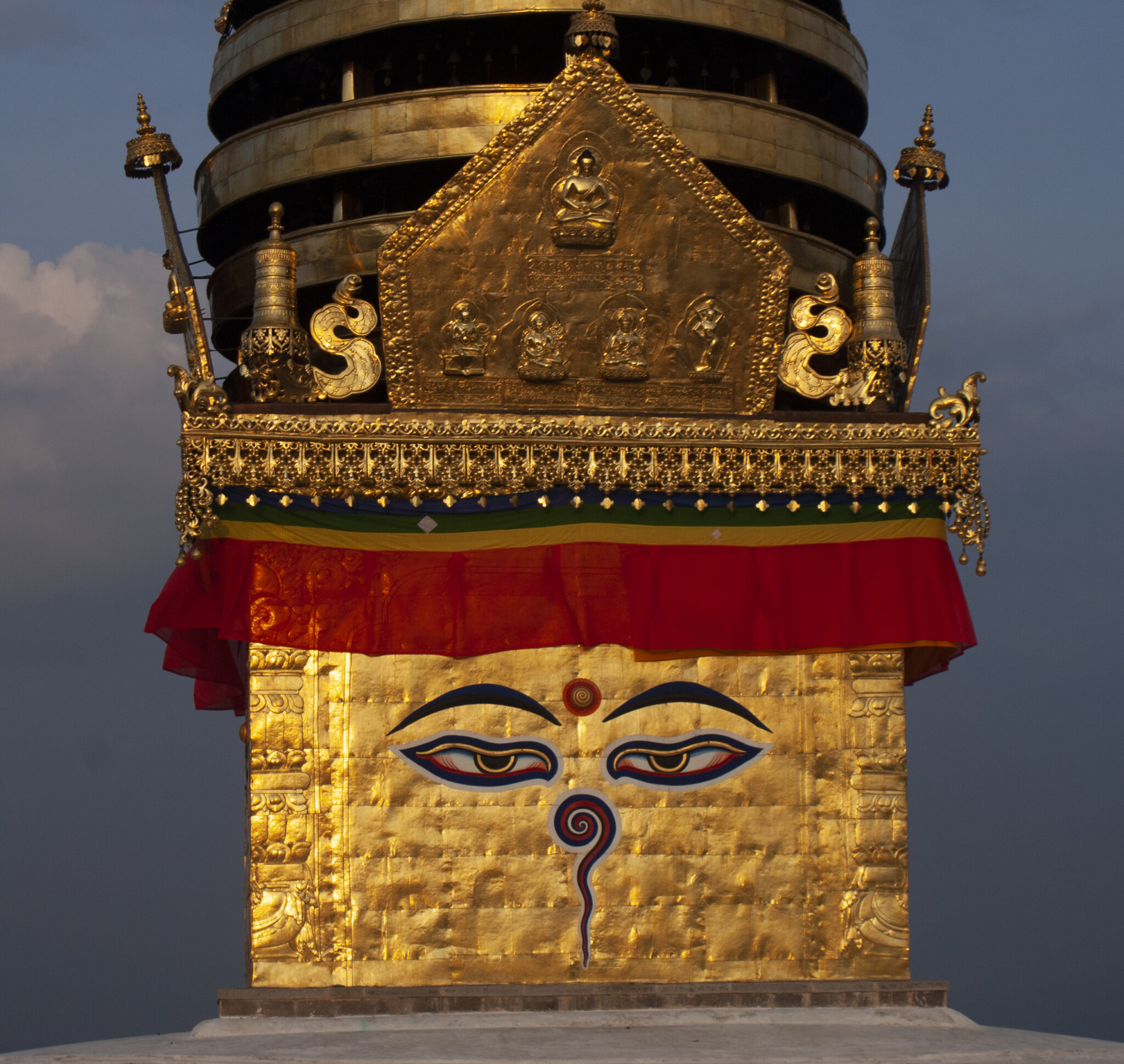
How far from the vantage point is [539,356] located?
1734 cm

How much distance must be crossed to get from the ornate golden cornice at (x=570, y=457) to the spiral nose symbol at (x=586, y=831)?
2882mm

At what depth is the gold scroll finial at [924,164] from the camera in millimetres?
20953

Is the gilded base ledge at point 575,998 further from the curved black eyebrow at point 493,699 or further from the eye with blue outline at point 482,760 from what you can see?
the curved black eyebrow at point 493,699

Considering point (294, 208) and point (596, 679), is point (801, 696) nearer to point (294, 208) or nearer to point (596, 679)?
point (596, 679)

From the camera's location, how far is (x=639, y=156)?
1756 centimetres

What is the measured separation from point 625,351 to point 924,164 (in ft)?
18.2

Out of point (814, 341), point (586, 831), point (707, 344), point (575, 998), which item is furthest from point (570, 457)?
point (575, 998)

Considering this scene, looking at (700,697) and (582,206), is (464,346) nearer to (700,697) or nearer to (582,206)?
(582,206)

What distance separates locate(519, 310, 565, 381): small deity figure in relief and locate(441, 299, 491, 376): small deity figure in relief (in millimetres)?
366

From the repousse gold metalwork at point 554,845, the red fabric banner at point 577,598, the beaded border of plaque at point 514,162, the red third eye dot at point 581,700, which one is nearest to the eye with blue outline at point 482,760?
the repousse gold metalwork at point 554,845

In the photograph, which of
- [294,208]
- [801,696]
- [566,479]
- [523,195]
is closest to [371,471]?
[566,479]

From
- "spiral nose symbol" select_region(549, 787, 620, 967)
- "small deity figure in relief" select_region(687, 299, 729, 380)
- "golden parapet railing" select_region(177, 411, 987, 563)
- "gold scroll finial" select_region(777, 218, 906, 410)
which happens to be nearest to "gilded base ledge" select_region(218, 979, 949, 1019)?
"spiral nose symbol" select_region(549, 787, 620, 967)

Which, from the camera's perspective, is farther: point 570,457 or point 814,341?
point 814,341

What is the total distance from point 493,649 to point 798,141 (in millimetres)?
7911
